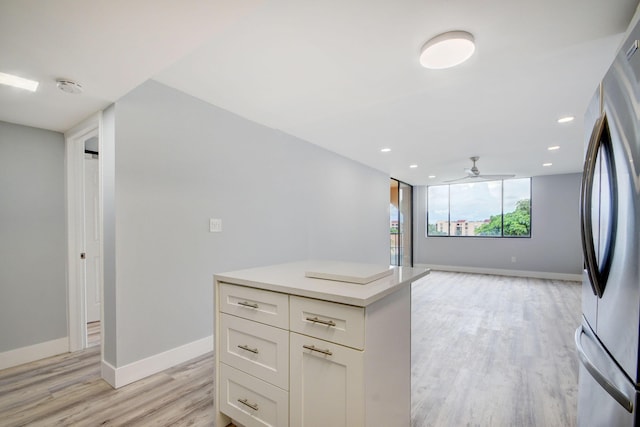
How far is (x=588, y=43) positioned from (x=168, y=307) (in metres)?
3.52

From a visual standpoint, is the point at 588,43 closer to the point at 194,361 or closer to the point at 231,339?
the point at 231,339

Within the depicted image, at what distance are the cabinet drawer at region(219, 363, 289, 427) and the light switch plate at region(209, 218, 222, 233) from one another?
140cm

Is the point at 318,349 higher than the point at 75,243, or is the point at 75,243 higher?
the point at 75,243

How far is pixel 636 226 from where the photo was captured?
35.8 inches

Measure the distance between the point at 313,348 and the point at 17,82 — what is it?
2.45 meters

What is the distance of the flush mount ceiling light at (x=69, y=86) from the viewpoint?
6.17 ft

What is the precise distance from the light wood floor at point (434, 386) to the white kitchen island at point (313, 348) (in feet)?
1.66

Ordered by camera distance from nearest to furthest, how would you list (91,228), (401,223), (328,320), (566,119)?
(328,320)
(566,119)
(91,228)
(401,223)

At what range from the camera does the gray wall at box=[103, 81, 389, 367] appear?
7.23 ft

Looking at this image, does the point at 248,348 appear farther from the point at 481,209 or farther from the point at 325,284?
the point at 481,209

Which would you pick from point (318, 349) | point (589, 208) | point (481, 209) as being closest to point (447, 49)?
point (589, 208)

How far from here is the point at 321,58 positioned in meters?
2.00

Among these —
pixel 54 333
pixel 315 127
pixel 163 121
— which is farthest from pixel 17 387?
pixel 315 127

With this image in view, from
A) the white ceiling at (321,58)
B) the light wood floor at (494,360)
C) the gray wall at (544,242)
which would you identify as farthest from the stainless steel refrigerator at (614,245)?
the gray wall at (544,242)
